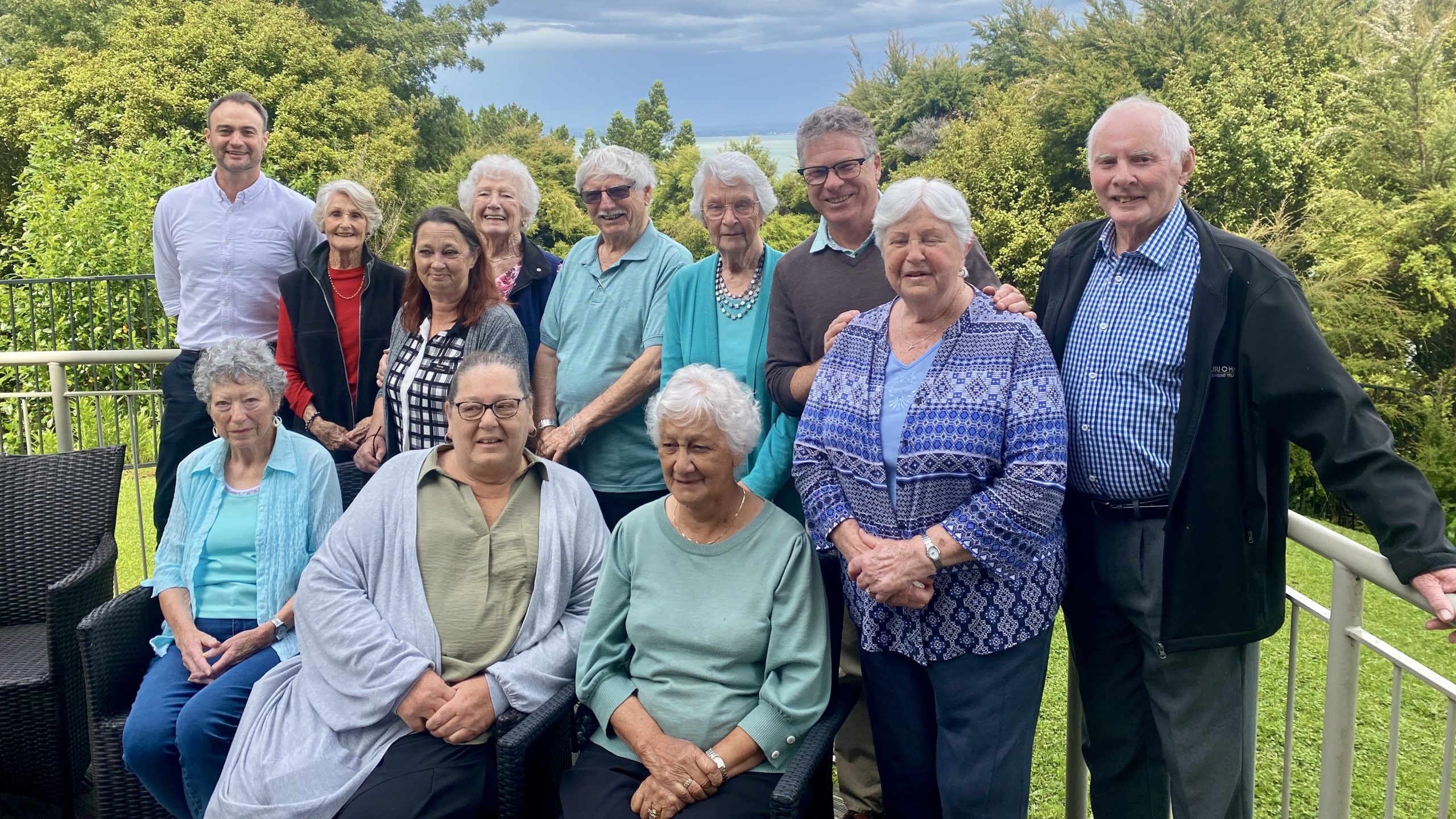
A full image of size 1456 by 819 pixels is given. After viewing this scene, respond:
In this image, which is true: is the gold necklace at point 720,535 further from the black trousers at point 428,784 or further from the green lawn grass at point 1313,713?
the green lawn grass at point 1313,713

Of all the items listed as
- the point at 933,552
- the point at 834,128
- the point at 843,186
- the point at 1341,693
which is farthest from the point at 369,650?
the point at 1341,693

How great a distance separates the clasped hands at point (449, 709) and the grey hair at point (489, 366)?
70 centimetres

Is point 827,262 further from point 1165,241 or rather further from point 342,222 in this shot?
point 342,222

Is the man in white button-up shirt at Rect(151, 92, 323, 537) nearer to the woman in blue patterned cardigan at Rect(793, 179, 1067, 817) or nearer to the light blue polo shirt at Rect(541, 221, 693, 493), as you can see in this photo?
the light blue polo shirt at Rect(541, 221, 693, 493)

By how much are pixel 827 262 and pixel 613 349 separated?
2.64ft

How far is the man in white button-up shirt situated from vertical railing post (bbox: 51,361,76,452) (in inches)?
22.4

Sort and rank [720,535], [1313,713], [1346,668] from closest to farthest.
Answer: [1346,668]
[720,535]
[1313,713]

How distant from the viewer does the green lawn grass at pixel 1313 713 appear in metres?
4.77

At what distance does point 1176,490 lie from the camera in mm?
2168

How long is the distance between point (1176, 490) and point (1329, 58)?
31.5m

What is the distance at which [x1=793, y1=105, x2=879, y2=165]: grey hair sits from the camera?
2.82 metres

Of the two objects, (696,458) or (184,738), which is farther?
(184,738)

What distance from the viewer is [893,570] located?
2.20 m

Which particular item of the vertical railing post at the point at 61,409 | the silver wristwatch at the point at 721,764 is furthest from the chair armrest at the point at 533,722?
the vertical railing post at the point at 61,409
